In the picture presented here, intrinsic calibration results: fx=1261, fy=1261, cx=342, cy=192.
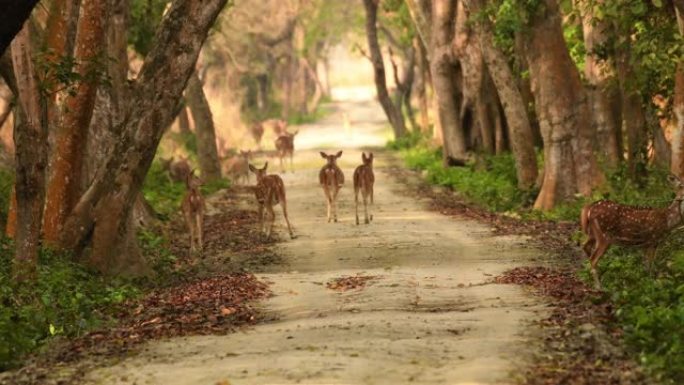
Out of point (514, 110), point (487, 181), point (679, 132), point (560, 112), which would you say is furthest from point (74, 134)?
point (487, 181)

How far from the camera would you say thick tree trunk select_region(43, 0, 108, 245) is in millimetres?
17266

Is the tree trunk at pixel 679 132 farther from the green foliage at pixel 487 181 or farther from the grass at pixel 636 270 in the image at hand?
the green foliage at pixel 487 181

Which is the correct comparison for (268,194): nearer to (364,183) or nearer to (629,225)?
(364,183)

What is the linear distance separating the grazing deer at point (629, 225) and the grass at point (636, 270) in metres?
0.34

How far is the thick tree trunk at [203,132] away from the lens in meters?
34.1

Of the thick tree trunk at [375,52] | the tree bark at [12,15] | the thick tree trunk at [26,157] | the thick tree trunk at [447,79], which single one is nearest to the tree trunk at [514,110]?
the thick tree trunk at [447,79]

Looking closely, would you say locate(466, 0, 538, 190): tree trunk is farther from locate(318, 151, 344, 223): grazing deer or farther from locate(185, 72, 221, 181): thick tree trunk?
locate(185, 72, 221, 181): thick tree trunk

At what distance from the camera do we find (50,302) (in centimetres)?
1365

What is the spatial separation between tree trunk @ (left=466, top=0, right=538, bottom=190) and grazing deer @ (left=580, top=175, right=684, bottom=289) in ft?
37.5

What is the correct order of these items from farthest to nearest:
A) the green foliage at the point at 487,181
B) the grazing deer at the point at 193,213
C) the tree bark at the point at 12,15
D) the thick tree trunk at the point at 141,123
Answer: the green foliage at the point at 487,181 → the grazing deer at the point at 193,213 → the thick tree trunk at the point at 141,123 → the tree bark at the point at 12,15

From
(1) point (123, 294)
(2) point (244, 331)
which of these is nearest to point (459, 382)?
(2) point (244, 331)

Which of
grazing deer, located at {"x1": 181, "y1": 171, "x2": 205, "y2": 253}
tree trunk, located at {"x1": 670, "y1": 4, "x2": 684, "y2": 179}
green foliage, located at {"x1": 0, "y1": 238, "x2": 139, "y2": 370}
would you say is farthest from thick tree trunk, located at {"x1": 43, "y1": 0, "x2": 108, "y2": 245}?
tree trunk, located at {"x1": 670, "y1": 4, "x2": 684, "y2": 179}

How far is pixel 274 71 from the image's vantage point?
71312 millimetres

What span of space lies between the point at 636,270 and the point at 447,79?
64.9 ft
